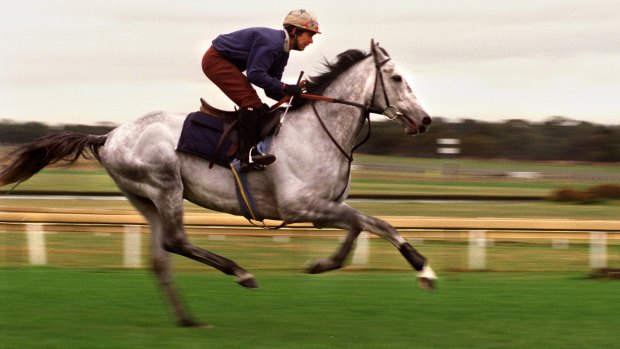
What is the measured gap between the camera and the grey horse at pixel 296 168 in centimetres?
588

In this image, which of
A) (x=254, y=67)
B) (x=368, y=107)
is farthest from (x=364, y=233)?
(x=254, y=67)

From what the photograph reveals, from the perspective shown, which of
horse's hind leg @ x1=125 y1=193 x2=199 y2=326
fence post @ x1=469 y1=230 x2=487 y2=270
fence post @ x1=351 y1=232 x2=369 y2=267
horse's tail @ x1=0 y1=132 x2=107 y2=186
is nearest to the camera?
horse's hind leg @ x1=125 y1=193 x2=199 y2=326

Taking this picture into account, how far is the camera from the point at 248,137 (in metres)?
5.98

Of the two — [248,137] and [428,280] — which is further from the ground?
[248,137]

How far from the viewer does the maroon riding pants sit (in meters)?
6.07

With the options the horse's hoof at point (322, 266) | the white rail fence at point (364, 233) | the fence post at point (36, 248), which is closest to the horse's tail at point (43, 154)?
the horse's hoof at point (322, 266)

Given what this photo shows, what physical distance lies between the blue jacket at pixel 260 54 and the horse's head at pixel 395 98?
57 cm

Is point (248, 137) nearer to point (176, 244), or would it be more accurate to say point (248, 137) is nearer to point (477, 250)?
point (176, 244)

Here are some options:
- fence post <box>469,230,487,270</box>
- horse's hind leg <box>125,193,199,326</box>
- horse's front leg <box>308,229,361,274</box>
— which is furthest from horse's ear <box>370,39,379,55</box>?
fence post <box>469,230,487,270</box>

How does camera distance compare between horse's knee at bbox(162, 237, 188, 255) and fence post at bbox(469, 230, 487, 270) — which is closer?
horse's knee at bbox(162, 237, 188, 255)

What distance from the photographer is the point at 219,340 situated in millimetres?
5852

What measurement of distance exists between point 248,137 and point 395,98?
0.92 meters

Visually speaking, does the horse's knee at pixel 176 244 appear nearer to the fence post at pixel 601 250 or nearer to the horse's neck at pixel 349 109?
the horse's neck at pixel 349 109

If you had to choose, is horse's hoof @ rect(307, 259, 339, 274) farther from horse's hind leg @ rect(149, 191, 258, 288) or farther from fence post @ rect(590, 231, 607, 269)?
fence post @ rect(590, 231, 607, 269)
